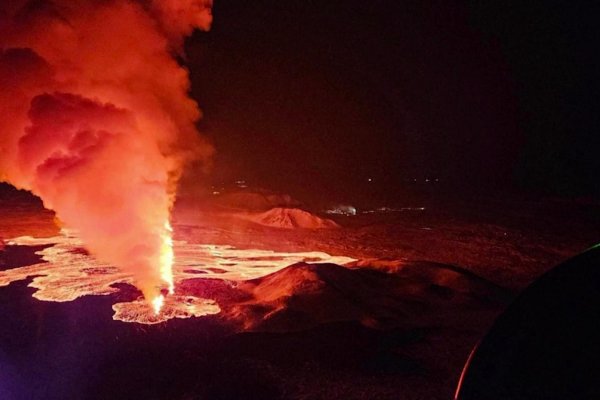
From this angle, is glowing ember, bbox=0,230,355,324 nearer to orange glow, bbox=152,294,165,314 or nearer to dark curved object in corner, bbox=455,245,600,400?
orange glow, bbox=152,294,165,314

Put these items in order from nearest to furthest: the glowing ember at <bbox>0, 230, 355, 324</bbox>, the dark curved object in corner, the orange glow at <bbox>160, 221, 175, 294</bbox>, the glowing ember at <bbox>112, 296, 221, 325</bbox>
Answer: the dark curved object in corner < the glowing ember at <bbox>112, 296, 221, 325</bbox> < the glowing ember at <bbox>0, 230, 355, 324</bbox> < the orange glow at <bbox>160, 221, 175, 294</bbox>

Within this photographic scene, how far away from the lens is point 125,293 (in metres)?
9.70

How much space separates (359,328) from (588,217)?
3157 cm

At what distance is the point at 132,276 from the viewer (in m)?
10.9

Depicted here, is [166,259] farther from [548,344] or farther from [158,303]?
[548,344]

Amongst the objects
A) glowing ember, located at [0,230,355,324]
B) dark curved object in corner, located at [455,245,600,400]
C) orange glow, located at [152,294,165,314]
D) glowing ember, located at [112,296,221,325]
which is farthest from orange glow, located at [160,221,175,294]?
dark curved object in corner, located at [455,245,600,400]

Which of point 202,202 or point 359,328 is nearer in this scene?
point 359,328

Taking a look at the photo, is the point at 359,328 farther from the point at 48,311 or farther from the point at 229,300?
the point at 48,311

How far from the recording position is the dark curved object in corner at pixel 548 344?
2049mm

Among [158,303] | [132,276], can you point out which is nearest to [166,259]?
[132,276]

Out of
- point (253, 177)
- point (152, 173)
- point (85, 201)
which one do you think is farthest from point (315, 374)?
point (253, 177)

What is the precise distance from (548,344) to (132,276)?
10332 millimetres

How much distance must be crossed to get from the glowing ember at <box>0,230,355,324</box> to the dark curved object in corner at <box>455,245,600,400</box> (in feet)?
22.7

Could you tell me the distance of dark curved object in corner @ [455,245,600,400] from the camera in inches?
80.7
